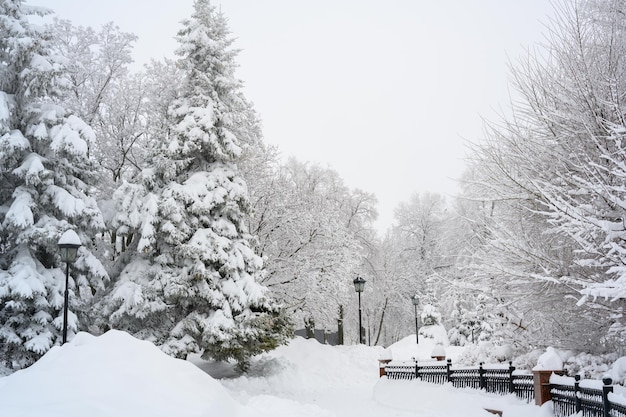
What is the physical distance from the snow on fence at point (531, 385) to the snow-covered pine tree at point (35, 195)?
37.8ft

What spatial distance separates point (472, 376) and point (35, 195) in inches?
589

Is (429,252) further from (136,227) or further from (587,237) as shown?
(587,237)

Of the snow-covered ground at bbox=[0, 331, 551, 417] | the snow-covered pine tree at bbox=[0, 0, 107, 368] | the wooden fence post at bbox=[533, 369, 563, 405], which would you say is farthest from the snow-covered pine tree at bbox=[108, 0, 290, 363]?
the wooden fence post at bbox=[533, 369, 563, 405]

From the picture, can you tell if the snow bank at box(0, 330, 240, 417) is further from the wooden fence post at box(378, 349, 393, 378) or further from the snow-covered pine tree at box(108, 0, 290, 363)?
the wooden fence post at box(378, 349, 393, 378)

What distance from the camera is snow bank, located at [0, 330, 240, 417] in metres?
7.80

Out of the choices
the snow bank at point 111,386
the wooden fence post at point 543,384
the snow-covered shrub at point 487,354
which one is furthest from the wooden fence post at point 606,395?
the snow-covered shrub at point 487,354

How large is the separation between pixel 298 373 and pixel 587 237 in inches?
588

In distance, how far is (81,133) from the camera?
1895 centimetres

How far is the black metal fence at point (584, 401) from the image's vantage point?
7.95 meters

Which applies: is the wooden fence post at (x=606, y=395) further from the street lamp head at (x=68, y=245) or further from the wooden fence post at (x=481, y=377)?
the street lamp head at (x=68, y=245)

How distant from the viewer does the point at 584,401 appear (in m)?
8.94

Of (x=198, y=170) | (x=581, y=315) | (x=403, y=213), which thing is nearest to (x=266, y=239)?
(x=198, y=170)

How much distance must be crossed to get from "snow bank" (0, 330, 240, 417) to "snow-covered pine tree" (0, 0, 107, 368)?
23.9ft

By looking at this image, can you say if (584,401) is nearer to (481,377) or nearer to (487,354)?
(481,377)
